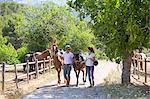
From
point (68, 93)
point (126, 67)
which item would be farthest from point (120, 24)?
point (68, 93)

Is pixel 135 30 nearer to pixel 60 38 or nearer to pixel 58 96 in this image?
pixel 58 96

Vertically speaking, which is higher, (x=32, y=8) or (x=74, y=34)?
(x=32, y=8)

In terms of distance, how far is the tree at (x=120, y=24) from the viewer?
13.1m

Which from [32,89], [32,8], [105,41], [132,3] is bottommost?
[32,89]

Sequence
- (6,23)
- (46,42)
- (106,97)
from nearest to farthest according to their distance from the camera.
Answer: (106,97) < (46,42) < (6,23)

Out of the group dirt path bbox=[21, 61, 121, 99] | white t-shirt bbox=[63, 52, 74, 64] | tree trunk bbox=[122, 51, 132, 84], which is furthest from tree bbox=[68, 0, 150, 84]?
dirt path bbox=[21, 61, 121, 99]

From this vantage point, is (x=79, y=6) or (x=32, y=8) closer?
(x=79, y=6)

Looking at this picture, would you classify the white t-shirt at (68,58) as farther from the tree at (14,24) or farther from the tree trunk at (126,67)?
the tree at (14,24)

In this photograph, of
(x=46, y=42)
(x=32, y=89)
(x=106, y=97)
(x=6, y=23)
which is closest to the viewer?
(x=106, y=97)

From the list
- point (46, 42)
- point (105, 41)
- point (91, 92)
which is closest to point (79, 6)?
point (105, 41)

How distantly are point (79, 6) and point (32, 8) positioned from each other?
2611cm

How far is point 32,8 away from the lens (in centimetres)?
4084

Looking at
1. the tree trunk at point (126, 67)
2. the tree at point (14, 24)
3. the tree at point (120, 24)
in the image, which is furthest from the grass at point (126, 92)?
the tree at point (14, 24)

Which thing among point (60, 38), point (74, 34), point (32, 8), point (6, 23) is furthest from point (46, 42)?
point (6, 23)
